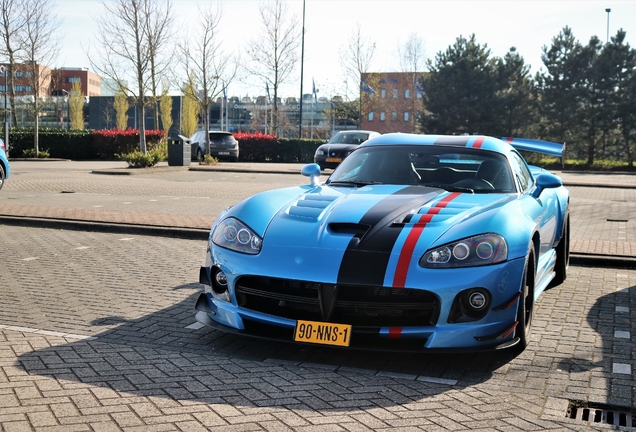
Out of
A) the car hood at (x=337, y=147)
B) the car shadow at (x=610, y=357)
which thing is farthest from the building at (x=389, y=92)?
the car shadow at (x=610, y=357)

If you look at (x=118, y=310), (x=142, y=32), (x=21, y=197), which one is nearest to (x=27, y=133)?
(x=142, y=32)

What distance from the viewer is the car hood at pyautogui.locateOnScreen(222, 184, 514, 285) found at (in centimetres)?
447

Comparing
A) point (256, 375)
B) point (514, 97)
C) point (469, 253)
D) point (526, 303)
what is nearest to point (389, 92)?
point (514, 97)

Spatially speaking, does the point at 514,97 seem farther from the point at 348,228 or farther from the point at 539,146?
the point at 348,228

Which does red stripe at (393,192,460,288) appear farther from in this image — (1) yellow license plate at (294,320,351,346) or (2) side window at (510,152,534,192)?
(2) side window at (510,152,534,192)

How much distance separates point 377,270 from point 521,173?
2562 mm

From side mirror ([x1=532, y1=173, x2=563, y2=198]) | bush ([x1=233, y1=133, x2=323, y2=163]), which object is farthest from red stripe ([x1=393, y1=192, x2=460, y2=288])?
bush ([x1=233, y1=133, x2=323, y2=163])

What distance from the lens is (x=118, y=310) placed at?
19.5 feet

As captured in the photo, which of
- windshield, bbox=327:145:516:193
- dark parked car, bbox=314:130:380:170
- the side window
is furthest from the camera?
dark parked car, bbox=314:130:380:170

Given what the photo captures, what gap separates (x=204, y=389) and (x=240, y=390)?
195mm

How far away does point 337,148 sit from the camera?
27234 mm

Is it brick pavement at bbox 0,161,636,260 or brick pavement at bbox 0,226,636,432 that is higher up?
brick pavement at bbox 0,161,636,260

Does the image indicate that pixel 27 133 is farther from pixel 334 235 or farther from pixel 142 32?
pixel 334 235

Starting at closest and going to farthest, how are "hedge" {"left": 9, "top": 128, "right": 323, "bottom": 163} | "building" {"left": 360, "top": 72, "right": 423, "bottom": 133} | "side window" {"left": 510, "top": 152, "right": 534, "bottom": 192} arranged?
"side window" {"left": 510, "top": 152, "right": 534, "bottom": 192}, "hedge" {"left": 9, "top": 128, "right": 323, "bottom": 163}, "building" {"left": 360, "top": 72, "right": 423, "bottom": 133}
